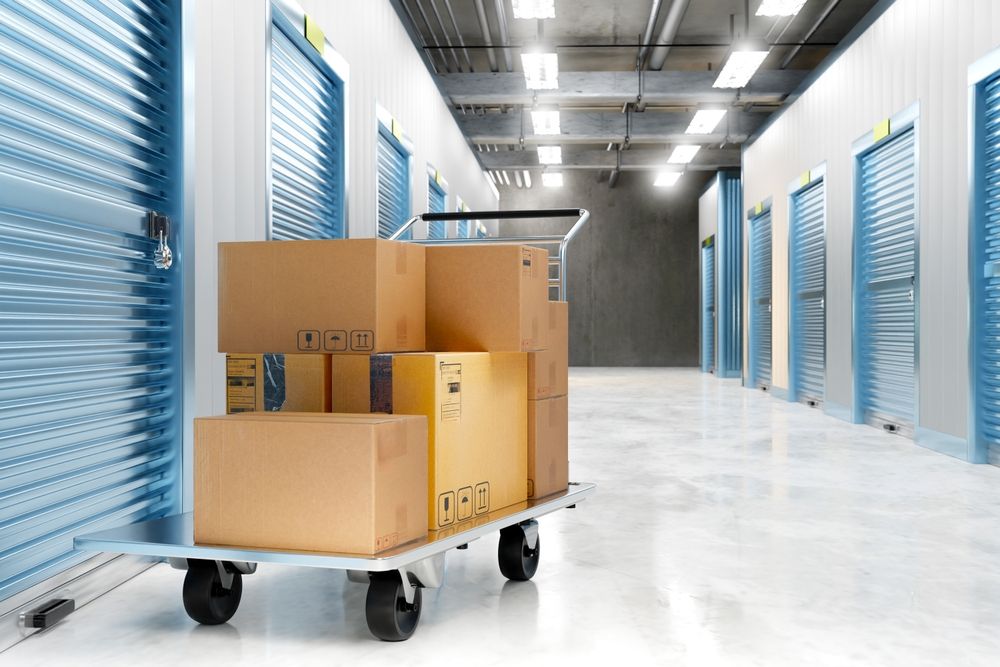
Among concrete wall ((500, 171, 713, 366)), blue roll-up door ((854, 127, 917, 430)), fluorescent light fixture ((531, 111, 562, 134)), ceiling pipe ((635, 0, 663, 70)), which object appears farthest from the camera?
concrete wall ((500, 171, 713, 366))

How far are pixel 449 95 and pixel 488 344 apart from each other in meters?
7.51

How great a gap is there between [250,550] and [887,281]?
19.3 feet

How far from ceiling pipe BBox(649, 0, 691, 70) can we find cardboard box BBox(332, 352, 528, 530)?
727cm

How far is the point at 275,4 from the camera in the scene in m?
3.89

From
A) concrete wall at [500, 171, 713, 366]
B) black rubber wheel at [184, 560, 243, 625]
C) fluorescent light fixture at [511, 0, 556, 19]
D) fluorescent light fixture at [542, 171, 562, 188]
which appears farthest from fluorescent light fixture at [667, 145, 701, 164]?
black rubber wheel at [184, 560, 243, 625]

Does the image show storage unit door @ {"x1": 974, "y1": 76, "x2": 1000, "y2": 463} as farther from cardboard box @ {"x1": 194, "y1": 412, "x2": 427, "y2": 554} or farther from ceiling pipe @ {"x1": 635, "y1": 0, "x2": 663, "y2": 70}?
ceiling pipe @ {"x1": 635, "y1": 0, "x2": 663, "y2": 70}

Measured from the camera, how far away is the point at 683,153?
11.8 metres

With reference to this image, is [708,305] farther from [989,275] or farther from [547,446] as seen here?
[547,446]

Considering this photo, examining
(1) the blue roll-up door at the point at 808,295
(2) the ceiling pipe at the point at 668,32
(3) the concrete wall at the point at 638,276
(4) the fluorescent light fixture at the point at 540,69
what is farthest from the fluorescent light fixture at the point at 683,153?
(3) the concrete wall at the point at 638,276

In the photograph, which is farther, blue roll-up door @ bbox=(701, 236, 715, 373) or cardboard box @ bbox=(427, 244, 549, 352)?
blue roll-up door @ bbox=(701, 236, 715, 373)

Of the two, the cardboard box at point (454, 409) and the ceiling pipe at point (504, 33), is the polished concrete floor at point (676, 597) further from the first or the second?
the ceiling pipe at point (504, 33)

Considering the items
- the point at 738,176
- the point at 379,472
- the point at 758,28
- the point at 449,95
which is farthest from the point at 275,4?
the point at 738,176

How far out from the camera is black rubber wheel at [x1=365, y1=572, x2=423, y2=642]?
2012 mm

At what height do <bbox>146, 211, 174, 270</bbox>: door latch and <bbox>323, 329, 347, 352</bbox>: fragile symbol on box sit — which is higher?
<bbox>146, 211, 174, 270</bbox>: door latch
